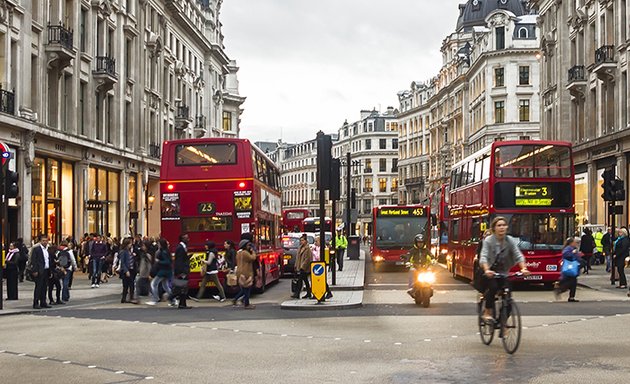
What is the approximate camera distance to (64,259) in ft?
78.6

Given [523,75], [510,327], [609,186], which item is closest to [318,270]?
[510,327]

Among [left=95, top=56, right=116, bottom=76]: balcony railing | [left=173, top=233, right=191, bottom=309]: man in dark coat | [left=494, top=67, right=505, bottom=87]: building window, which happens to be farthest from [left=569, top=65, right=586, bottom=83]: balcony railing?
[left=494, top=67, right=505, bottom=87]: building window

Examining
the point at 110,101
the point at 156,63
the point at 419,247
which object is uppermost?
the point at 156,63

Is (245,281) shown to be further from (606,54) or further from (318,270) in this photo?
(606,54)

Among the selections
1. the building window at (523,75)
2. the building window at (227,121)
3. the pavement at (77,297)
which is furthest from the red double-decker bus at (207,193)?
the building window at (227,121)

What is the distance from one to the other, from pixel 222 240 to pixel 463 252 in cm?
1015

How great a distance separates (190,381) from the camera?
34.2 feet

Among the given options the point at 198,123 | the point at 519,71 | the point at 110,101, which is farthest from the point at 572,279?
the point at 519,71

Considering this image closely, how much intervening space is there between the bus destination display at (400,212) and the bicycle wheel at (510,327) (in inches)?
1141

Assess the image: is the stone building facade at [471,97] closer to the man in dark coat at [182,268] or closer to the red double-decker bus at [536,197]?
the red double-decker bus at [536,197]

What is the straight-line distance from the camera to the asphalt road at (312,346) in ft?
35.4

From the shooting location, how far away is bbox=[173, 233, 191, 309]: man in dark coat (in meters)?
21.8

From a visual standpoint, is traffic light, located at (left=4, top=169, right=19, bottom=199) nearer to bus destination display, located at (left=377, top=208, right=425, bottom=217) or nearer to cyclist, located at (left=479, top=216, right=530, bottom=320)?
cyclist, located at (left=479, top=216, right=530, bottom=320)

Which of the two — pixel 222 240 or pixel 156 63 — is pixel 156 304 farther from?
pixel 156 63
